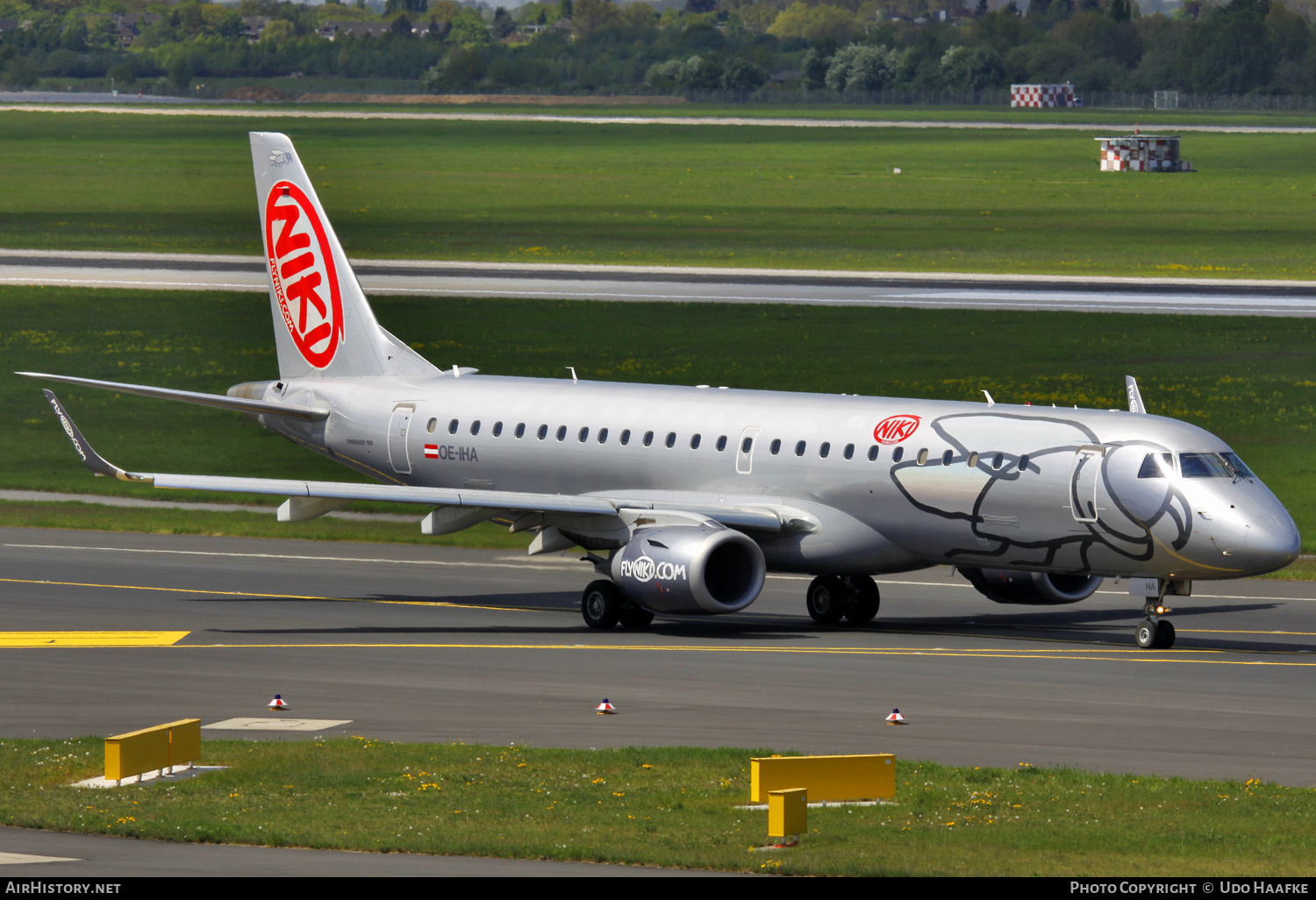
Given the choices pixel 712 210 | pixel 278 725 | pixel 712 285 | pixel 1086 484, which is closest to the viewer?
pixel 278 725

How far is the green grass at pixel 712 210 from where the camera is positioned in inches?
4648

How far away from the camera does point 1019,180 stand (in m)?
174

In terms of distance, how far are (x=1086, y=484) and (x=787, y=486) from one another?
6.08 m

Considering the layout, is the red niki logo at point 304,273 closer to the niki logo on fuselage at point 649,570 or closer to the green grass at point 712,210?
the niki logo on fuselage at point 649,570

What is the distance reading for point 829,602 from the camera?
4175 cm

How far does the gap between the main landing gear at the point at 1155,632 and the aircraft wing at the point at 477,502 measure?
21.7ft

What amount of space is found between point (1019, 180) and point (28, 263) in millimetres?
90469

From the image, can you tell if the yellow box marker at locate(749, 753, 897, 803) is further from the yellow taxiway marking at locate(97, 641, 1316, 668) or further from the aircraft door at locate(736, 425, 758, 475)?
the aircraft door at locate(736, 425, 758, 475)

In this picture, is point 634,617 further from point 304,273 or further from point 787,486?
point 304,273

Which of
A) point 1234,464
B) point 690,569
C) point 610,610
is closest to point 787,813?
point 690,569

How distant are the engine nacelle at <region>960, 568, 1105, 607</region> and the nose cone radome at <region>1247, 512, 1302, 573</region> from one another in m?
5.04

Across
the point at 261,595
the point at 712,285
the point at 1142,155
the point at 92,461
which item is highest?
the point at 1142,155

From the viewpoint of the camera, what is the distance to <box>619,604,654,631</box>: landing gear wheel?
1593 inches

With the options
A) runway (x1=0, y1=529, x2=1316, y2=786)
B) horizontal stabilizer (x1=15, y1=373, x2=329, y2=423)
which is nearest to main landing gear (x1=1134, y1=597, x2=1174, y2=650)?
runway (x1=0, y1=529, x2=1316, y2=786)
